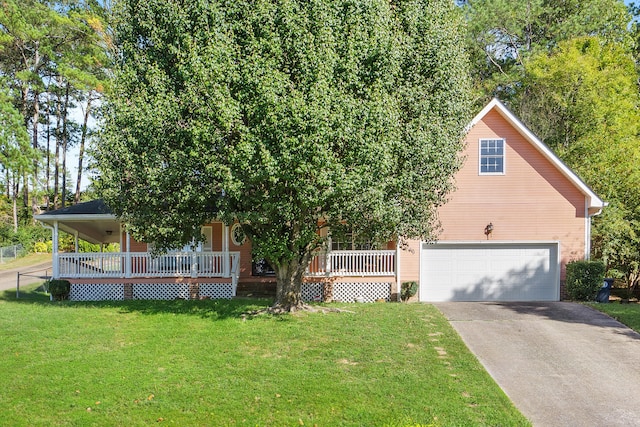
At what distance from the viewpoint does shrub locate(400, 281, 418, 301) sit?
15.6m

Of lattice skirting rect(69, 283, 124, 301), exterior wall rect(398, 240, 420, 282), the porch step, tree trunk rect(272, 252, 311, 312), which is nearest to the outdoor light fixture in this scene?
exterior wall rect(398, 240, 420, 282)

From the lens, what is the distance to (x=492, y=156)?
16.0 metres

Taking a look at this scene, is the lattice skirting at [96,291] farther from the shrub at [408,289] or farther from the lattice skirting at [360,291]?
the shrub at [408,289]

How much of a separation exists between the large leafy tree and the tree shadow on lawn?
1.58 m

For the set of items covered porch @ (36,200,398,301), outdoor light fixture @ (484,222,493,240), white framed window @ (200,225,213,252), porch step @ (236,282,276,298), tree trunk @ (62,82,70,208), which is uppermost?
tree trunk @ (62,82,70,208)

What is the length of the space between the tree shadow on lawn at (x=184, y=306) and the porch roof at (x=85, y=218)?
2.69 m

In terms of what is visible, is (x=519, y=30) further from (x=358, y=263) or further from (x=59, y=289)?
(x=59, y=289)

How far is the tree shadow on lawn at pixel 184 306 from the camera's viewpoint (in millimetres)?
13056

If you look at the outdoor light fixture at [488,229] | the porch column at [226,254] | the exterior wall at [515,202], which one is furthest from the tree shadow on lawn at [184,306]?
the outdoor light fixture at [488,229]

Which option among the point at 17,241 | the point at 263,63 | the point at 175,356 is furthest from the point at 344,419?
the point at 17,241

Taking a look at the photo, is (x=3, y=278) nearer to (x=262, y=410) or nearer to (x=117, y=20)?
(x=117, y=20)

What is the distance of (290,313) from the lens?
12.8 m

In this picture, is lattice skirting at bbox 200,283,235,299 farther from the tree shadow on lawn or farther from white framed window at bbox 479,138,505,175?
white framed window at bbox 479,138,505,175

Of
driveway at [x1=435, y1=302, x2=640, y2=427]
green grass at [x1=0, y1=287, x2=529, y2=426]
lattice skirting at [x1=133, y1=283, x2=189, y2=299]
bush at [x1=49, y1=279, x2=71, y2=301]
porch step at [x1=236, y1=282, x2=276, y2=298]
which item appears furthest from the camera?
porch step at [x1=236, y1=282, x2=276, y2=298]
